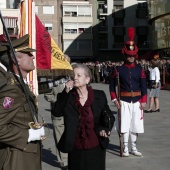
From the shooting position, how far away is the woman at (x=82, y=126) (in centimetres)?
466

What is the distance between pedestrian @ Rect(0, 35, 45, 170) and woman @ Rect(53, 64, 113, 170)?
0.95m

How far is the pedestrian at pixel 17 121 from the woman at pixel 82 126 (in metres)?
0.95

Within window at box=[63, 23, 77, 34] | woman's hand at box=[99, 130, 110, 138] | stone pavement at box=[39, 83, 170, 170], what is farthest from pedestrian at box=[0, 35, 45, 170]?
window at box=[63, 23, 77, 34]

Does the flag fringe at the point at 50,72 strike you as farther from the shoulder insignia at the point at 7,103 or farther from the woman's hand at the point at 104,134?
the shoulder insignia at the point at 7,103

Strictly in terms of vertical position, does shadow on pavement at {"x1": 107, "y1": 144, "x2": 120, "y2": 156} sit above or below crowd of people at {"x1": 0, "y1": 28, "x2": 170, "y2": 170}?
below

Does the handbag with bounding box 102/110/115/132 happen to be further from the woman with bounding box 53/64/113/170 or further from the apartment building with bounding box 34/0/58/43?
the apartment building with bounding box 34/0/58/43

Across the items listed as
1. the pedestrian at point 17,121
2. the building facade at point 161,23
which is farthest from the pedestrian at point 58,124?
the building facade at point 161,23

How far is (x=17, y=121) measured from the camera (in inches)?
136

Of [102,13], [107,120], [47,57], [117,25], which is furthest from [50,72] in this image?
[102,13]

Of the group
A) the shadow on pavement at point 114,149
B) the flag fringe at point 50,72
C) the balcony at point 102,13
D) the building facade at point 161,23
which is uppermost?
the balcony at point 102,13

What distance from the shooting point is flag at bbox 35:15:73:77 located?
620 centimetres

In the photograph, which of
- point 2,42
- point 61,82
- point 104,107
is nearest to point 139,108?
point 61,82

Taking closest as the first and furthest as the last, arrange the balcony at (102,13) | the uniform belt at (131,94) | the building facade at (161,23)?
the uniform belt at (131,94) → the building facade at (161,23) → the balcony at (102,13)

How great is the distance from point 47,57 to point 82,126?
1.77 metres
